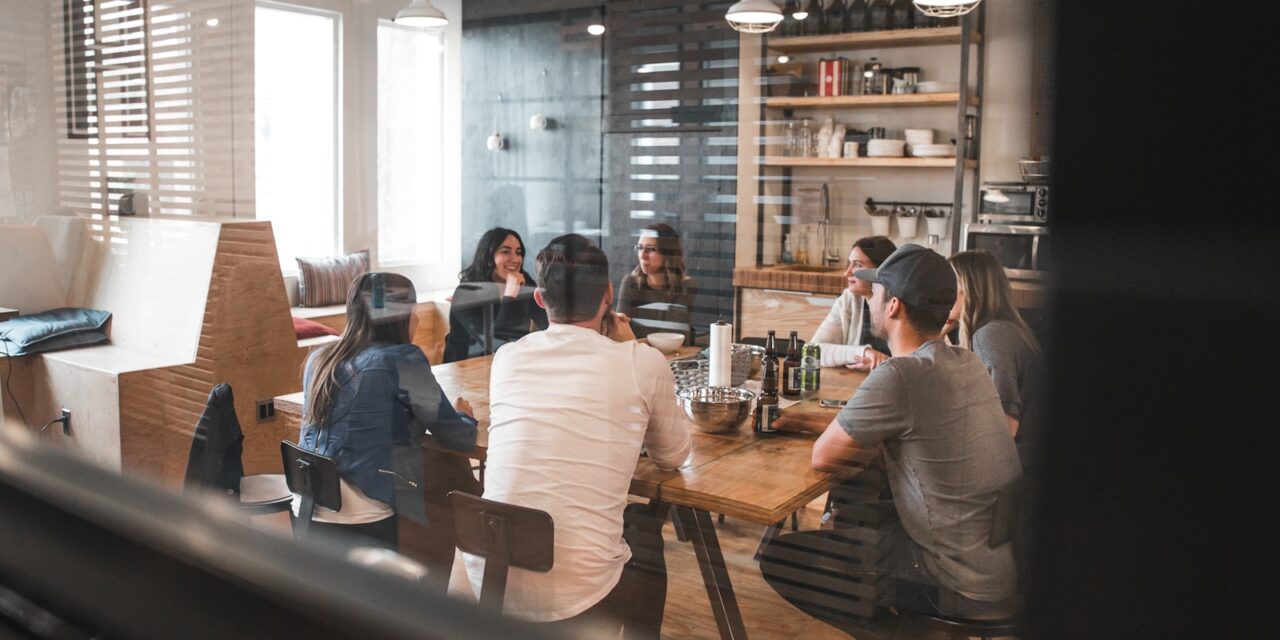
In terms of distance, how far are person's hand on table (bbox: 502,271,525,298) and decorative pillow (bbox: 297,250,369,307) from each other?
160 millimetres

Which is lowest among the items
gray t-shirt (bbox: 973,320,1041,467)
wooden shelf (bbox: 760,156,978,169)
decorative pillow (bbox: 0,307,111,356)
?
decorative pillow (bbox: 0,307,111,356)

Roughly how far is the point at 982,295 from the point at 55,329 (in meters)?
1.14

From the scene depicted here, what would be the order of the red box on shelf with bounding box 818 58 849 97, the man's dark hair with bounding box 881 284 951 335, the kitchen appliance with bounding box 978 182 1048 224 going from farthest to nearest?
the red box on shelf with bounding box 818 58 849 97
the man's dark hair with bounding box 881 284 951 335
the kitchen appliance with bounding box 978 182 1048 224

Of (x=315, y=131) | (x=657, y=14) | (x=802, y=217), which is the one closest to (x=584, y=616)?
(x=802, y=217)

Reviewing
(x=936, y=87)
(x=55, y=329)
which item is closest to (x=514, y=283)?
(x=936, y=87)

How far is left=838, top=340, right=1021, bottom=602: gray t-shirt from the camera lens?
1.54 feet

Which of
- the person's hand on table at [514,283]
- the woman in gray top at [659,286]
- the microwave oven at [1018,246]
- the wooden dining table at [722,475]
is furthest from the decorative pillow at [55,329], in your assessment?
the microwave oven at [1018,246]

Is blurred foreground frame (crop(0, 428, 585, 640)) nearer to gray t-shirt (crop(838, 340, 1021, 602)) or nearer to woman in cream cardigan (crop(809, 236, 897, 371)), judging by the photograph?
gray t-shirt (crop(838, 340, 1021, 602))

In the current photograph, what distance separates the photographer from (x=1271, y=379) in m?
0.30

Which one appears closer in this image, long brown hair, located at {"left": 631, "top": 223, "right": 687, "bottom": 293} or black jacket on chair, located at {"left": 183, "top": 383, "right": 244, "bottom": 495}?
long brown hair, located at {"left": 631, "top": 223, "right": 687, "bottom": 293}

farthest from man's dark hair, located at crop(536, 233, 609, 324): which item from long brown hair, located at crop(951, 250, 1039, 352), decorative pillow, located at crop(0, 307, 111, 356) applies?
decorative pillow, located at crop(0, 307, 111, 356)

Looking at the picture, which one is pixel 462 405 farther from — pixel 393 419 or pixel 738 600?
pixel 738 600

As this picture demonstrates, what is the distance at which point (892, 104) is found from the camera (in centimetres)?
67

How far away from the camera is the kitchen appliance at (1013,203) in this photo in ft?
1.17
